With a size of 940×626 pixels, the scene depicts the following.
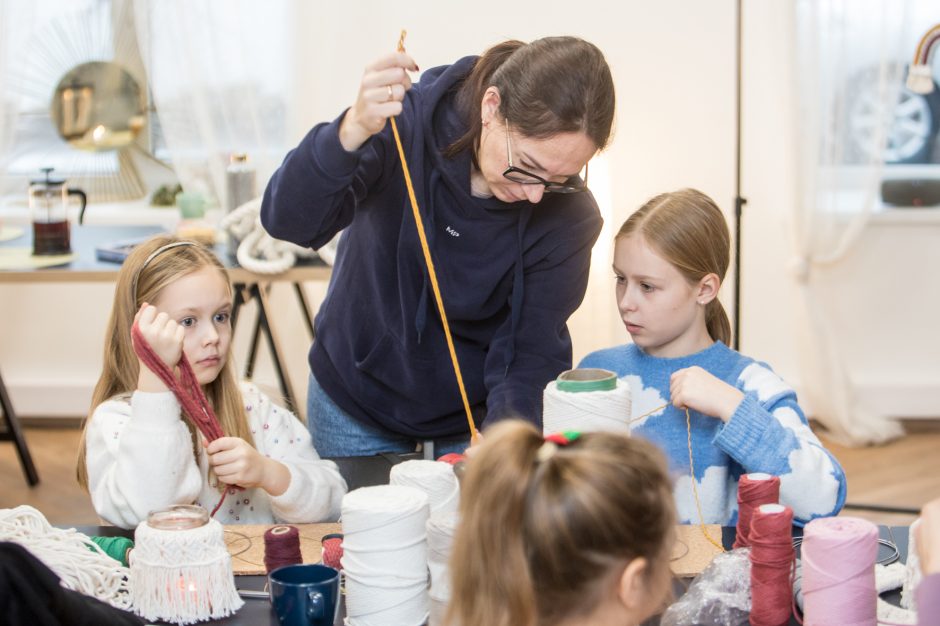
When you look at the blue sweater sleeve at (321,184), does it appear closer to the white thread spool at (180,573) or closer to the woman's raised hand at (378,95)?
the woman's raised hand at (378,95)

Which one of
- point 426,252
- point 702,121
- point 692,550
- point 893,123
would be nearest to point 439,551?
point 692,550

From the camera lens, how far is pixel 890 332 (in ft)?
13.7

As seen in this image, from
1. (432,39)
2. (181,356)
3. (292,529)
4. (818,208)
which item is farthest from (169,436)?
(818,208)

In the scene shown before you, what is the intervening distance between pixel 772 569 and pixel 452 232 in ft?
2.47

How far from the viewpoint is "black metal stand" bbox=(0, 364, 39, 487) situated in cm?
372

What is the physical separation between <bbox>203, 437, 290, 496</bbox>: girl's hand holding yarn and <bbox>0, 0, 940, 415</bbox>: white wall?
7.86 ft

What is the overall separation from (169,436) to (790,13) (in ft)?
9.76

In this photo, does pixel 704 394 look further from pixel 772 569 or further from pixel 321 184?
pixel 321 184

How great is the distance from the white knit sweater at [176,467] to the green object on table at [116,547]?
0.33 ft

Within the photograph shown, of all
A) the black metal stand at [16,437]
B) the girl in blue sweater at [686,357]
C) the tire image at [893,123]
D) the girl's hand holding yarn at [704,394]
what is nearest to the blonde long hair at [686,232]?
the girl in blue sweater at [686,357]

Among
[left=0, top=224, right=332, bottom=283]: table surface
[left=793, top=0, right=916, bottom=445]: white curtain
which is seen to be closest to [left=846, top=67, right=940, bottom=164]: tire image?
[left=793, top=0, right=916, bottom=445]: white curtain

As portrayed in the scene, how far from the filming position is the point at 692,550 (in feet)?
5.17

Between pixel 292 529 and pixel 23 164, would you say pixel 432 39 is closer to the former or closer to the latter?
pixel 23 164

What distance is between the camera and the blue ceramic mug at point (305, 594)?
1340mm
